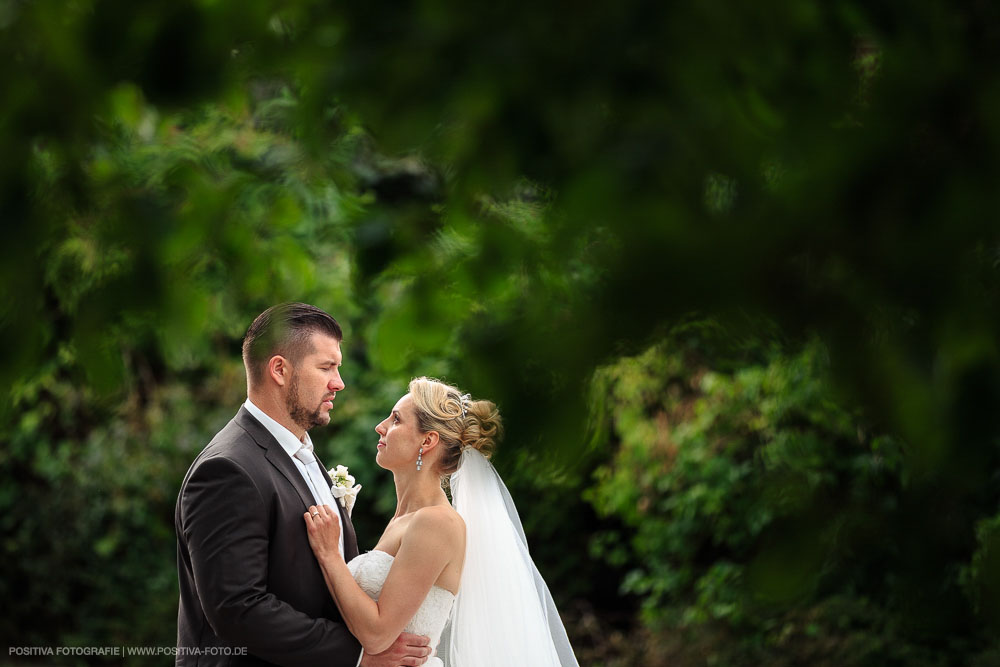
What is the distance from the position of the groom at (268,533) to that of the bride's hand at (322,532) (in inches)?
1.2

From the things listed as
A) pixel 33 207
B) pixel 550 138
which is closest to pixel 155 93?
pixel 33 207

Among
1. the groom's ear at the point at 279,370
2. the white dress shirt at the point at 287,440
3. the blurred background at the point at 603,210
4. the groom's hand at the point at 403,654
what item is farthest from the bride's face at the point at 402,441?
the blurred background at the point at 603,210

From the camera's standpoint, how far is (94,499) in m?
8.27

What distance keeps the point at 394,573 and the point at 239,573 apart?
57 centimetres

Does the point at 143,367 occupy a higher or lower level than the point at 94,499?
higher

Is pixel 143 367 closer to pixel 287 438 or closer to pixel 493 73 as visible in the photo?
pixel 287 438

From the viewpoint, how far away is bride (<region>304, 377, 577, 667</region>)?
3.08 metres

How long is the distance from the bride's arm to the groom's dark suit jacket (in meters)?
0.05

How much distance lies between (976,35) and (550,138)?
1.78 ft

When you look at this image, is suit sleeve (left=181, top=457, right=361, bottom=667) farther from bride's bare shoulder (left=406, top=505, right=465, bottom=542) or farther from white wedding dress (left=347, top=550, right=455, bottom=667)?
bride's bare shoulder (left=406, top=505, right=465, bottom=542)

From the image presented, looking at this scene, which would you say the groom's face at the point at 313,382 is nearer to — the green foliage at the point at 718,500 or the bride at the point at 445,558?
the bride at the point at 445,558

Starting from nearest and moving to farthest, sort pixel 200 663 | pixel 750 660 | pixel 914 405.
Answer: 1. pixel 914 405
2. pixel 200 663
3. pixel 750 660

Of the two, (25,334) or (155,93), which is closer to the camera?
(25,334)

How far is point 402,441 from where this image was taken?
3.46m
